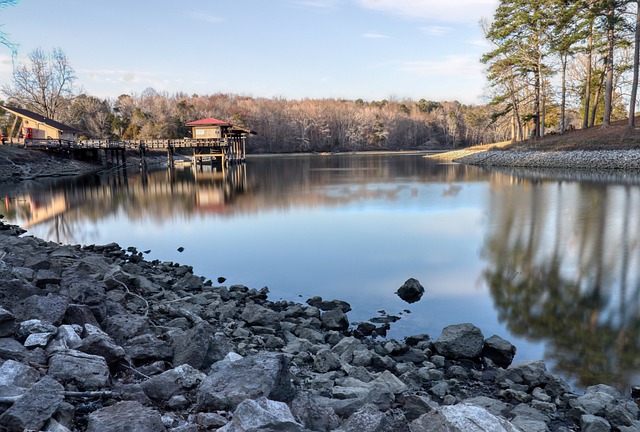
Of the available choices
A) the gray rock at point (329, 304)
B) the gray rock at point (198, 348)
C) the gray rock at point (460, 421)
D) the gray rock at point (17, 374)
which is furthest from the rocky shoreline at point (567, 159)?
the gray rock at point (17, 374)

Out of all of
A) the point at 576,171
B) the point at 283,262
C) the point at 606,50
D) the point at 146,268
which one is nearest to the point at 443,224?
the point at 283,262

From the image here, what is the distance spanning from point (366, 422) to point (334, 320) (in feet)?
14.1

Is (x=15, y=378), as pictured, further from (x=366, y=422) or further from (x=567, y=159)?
(x=567, y=159)

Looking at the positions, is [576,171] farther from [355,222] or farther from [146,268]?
[146,268]

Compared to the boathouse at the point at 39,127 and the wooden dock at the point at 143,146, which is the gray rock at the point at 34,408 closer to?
the wooden dock at the point at 143,146

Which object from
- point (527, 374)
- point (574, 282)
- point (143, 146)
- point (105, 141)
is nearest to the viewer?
point (527, 374)

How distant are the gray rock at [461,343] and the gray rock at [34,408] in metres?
4.70

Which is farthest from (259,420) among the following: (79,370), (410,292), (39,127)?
(39,127)

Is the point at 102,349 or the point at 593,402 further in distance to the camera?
the point at 593,402

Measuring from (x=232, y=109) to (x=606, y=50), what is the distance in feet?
258

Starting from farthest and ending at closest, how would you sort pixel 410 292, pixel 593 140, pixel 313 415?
pixel 593 140 < pixel 410 292 < pixel 313 415

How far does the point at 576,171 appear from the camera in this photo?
33.2 m

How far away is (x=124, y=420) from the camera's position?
10.6ft

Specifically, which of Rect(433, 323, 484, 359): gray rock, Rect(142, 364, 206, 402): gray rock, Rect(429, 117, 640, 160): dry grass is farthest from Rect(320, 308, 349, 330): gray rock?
Rect(429, 117, 640, 160): dry grass
